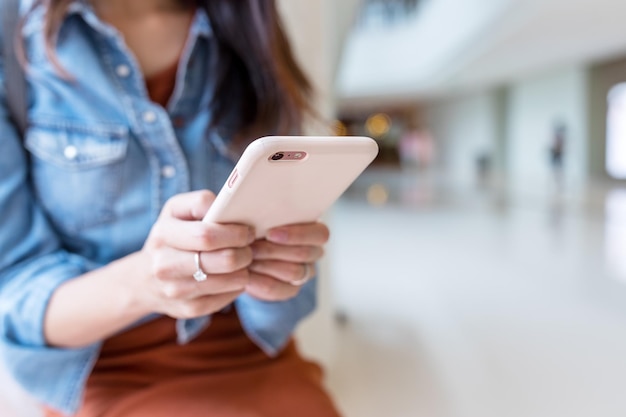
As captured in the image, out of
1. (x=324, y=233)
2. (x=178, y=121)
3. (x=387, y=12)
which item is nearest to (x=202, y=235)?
(x=324, y=233)

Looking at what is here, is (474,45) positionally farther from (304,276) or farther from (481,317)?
(304,276)

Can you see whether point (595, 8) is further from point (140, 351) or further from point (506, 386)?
point (140, 351)

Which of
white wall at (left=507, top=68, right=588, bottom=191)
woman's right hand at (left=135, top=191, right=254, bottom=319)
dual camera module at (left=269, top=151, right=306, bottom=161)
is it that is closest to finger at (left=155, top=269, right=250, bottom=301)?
woman's right hand at (left=135, top=191, right=254, bottom=319)

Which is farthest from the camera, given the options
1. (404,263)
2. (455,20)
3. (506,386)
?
(455,20)

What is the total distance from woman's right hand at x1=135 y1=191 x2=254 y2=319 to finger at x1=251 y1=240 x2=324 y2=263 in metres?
0.02

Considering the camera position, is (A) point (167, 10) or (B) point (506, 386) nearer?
(A) point (167, 10)

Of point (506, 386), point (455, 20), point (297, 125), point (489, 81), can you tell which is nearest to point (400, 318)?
point (506, 386)

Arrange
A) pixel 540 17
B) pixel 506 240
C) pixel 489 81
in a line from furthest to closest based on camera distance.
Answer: pixel 489 81, pixel 540 17, pixel 506 240

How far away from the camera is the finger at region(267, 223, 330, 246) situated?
366 millimetres

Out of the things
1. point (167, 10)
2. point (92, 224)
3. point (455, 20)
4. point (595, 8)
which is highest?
point (455, 20)

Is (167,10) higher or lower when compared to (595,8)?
lower

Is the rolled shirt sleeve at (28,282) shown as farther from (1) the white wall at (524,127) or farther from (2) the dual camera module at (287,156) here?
(1) the white wall at (524,127)

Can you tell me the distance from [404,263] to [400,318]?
766 mm

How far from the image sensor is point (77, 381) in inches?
16.0
